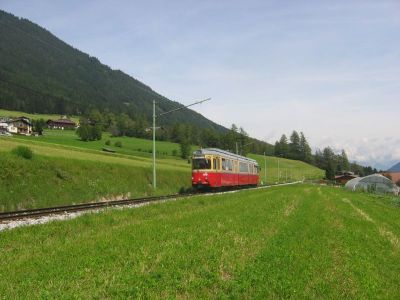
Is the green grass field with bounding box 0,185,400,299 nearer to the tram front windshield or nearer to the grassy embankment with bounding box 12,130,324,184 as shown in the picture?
the tram front windshield

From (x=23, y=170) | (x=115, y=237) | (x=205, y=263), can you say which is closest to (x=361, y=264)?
(x=205, y=263)

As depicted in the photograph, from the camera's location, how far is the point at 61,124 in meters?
172

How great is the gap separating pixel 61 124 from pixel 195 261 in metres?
171

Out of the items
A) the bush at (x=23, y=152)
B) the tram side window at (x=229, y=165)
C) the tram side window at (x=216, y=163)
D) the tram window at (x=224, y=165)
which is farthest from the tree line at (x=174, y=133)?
the bush at (x=23, y=152)

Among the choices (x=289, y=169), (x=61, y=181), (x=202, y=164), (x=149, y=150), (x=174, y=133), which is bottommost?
(x=289, y=169)

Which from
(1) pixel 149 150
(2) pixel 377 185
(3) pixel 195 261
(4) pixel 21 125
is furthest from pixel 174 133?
(3) pixel 195 261

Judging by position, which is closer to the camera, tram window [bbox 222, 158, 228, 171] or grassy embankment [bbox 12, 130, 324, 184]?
tram window [bbox 222, 158, 228, 171]

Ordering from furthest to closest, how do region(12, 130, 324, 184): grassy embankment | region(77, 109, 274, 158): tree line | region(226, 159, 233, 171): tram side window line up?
region(77, 109, 274, 158): tree line, region(12, 130, 324, 184): grassy embankment, region(226, 159, 233, 171): tram side window

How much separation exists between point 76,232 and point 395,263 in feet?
30.1

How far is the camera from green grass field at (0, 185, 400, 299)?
777 centimetres

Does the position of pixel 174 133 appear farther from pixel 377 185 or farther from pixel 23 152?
pixel 23 152

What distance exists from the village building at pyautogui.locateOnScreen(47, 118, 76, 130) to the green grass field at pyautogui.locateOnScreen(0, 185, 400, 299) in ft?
521

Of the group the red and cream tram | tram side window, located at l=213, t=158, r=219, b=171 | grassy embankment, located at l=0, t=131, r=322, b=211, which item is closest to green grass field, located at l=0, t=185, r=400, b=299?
grassy embankment, located at l=0, t=131, r=322, b=211

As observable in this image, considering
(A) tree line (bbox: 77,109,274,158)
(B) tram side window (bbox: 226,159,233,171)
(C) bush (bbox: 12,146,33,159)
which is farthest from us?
(A) tree line (bbox: 77,109,274,158)
